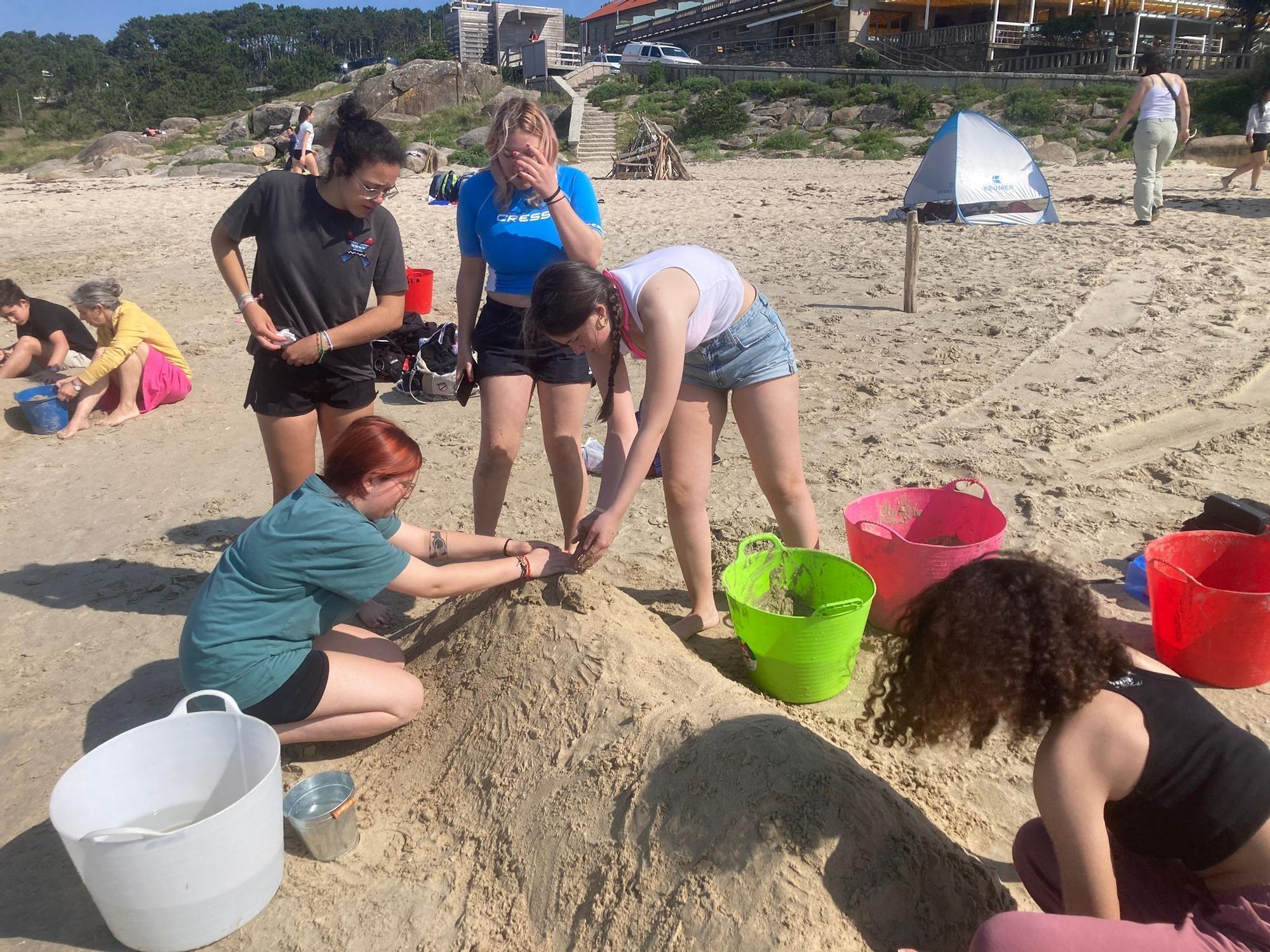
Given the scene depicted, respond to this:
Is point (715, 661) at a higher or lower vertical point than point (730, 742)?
lower

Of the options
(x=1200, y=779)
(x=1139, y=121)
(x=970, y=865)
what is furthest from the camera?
(x=1139, y=121)

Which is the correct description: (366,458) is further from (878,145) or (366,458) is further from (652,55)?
(652,55)

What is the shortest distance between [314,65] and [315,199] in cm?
6443

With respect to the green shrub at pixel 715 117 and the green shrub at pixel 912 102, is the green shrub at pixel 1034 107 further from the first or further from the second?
the green shrub at pixel 715 117

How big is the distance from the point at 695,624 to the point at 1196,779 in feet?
6.49

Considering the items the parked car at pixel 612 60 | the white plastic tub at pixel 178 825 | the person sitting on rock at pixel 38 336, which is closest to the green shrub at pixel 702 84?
the parked car at pixel 612 60

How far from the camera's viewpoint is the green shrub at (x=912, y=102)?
27.2m

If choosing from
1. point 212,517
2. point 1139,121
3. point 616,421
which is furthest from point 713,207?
point 616,421

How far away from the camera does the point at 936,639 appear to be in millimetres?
1994

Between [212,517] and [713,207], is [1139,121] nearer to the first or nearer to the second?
[713,207]

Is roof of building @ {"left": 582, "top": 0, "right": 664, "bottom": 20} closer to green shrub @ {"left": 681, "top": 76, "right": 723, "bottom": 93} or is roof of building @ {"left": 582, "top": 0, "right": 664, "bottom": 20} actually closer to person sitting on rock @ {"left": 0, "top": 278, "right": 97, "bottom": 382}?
green shrub @ {"left": 681, "top": 76, "right": 723, "bottom": 93}

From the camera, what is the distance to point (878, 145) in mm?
23766

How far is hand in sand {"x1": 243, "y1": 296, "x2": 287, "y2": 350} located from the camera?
348cm

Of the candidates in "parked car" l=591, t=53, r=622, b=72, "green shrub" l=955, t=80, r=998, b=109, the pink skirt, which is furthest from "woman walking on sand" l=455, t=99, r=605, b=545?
"parked car" l=591, t=53, r=622, b=72
